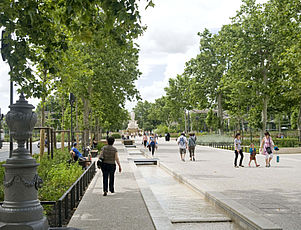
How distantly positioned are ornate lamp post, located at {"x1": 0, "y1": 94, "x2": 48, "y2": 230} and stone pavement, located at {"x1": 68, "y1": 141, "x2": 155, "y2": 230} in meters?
1.76

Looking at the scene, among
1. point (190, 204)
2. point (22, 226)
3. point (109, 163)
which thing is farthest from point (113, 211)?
point (22, 226)

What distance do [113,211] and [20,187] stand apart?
11.0 ft

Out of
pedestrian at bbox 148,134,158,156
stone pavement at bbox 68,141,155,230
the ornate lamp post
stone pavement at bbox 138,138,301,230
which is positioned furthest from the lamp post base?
pedestrian at bbox 148,134,158,156

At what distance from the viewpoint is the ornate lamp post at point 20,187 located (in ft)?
15.2

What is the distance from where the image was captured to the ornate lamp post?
463 cm

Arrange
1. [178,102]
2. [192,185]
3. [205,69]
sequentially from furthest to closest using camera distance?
[178,102], [205,69], [192,185]

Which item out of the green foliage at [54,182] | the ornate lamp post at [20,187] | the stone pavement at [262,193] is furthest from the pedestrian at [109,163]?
the ornate lamp post at [20,187]

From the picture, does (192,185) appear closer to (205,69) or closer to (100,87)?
(100,87)

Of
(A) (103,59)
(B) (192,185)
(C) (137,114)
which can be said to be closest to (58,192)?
(B) (192,185)

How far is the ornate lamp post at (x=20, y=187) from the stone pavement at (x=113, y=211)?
5.77ft

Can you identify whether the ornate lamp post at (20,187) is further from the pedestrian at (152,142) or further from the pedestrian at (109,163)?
the pedestrian at (152,142)

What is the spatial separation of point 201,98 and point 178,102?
144ft

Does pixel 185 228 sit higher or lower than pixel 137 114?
lower

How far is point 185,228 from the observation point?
7.04 m
